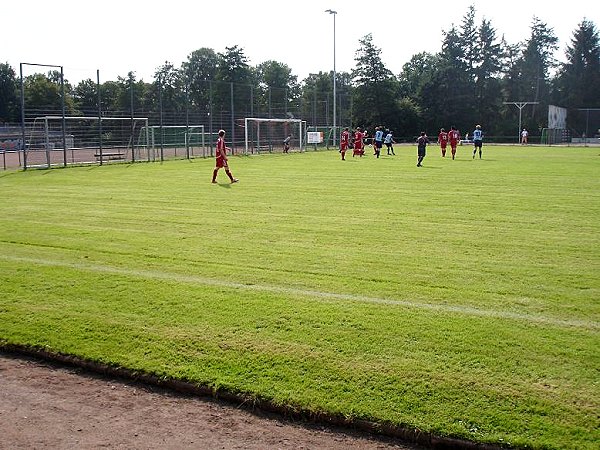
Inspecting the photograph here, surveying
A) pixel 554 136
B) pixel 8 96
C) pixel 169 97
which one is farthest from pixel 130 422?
pixel 8 96

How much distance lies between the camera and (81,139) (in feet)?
107

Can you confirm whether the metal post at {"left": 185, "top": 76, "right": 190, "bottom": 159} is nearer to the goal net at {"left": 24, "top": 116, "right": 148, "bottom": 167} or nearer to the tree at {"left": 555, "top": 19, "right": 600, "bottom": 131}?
the goal net at {"left": 24, "top": 116, "right": 148, "bottom": 167}

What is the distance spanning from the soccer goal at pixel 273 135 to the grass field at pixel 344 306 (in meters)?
32.9

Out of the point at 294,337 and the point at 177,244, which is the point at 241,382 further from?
the point at 177,244

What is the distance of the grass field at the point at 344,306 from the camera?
454 cm

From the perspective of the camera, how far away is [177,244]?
9.72 meters

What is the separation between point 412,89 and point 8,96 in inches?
2262

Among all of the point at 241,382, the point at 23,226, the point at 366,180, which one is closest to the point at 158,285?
the point at 241,382

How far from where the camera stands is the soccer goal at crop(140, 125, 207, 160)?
36531 mm

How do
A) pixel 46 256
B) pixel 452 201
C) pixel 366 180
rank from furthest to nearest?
pixel 366 180 < pixel 452 201 < pixel 46 256

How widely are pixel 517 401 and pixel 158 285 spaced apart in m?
4.34

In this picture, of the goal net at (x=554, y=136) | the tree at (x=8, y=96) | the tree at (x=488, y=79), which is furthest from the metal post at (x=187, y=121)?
the tree at (x=488, y=79)

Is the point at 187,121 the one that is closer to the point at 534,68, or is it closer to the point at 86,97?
the point at 86,97

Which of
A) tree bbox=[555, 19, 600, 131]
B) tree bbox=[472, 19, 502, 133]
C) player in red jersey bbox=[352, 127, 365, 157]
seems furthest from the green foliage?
player in red jersey bbox=[352, 127, 365, 157]
